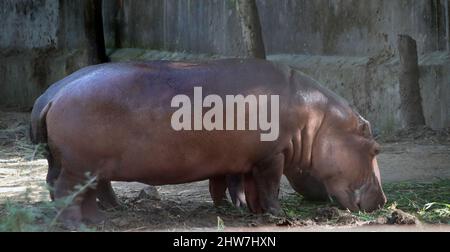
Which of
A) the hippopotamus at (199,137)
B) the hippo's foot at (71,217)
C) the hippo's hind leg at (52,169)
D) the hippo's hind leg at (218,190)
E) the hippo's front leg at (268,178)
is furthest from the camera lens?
the hippo's hind leg at (218,190)

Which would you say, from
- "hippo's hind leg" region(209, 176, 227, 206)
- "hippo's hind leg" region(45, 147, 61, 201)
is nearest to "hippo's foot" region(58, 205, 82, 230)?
"hippo's hind leg" region(45, 147, 61, 201)

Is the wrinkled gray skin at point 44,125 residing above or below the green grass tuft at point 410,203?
above

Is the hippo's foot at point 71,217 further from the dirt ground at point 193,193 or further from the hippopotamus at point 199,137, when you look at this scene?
the dirt ground at point 193,193

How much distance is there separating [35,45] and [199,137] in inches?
450

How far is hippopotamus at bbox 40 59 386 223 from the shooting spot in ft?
20.0

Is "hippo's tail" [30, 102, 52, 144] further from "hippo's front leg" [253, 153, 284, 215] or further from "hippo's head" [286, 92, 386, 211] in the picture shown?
"hippo's head" [286, 92, 386, 211]

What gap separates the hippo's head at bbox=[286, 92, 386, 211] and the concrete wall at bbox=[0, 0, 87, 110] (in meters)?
9.83

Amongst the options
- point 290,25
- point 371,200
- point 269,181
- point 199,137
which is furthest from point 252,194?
point 290,25

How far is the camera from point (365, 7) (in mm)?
11742

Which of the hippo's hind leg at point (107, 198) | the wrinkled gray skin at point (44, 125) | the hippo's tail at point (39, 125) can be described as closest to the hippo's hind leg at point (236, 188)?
the hippo's hind leg at point (107, 198)

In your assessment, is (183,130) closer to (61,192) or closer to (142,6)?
(61,192)

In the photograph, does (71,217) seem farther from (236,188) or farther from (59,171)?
(236,188)

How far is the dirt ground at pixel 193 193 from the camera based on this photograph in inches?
241

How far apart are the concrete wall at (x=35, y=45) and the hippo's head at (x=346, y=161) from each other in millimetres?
9831
